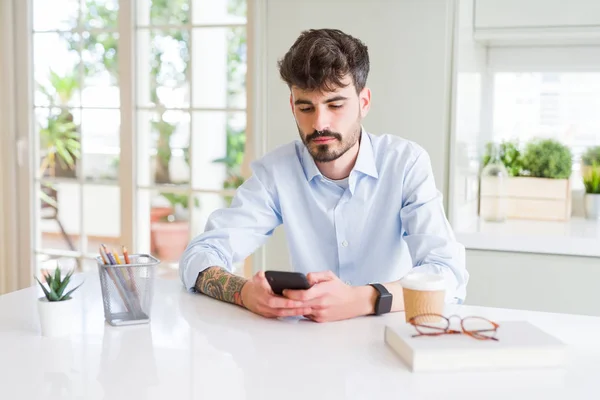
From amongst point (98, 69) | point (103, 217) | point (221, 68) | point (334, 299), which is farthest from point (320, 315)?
point (103, 217)

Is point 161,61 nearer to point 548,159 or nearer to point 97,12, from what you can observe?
point 97,12

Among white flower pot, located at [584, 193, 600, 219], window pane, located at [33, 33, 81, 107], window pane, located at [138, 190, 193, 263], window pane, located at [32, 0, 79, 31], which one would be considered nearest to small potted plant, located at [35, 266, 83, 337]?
white flower pot, located at [584, 193, 600, 219]

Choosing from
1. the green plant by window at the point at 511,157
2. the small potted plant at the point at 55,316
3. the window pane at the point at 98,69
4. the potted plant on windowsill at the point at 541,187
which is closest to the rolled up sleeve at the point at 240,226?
Result: the small potted plant at the point at 55,316

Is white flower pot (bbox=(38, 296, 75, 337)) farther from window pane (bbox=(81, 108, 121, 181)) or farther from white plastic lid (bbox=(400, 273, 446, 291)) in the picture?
window pane (bbox=(81, 108, 121, 181))

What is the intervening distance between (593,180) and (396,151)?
4.75 feet

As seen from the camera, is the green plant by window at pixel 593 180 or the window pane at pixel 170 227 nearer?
the green plant by window at pixel 593 180

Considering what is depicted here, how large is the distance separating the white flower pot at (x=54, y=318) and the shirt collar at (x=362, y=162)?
911 millimetres

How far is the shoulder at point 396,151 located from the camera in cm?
221

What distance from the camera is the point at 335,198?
2238 millimetres

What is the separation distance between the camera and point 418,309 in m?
1.54

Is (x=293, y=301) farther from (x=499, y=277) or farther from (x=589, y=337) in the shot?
(x=499, y=277)

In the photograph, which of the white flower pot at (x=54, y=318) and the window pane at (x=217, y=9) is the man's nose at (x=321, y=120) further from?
the window pane at (x=217, y=9)

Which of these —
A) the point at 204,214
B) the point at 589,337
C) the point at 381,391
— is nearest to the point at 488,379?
the point at 381,391

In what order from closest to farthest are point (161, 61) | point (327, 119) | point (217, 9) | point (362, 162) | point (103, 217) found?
point (327, 119) → point (362, 162) → point (161, 61) → point (217, 9) → point (103, 217)
